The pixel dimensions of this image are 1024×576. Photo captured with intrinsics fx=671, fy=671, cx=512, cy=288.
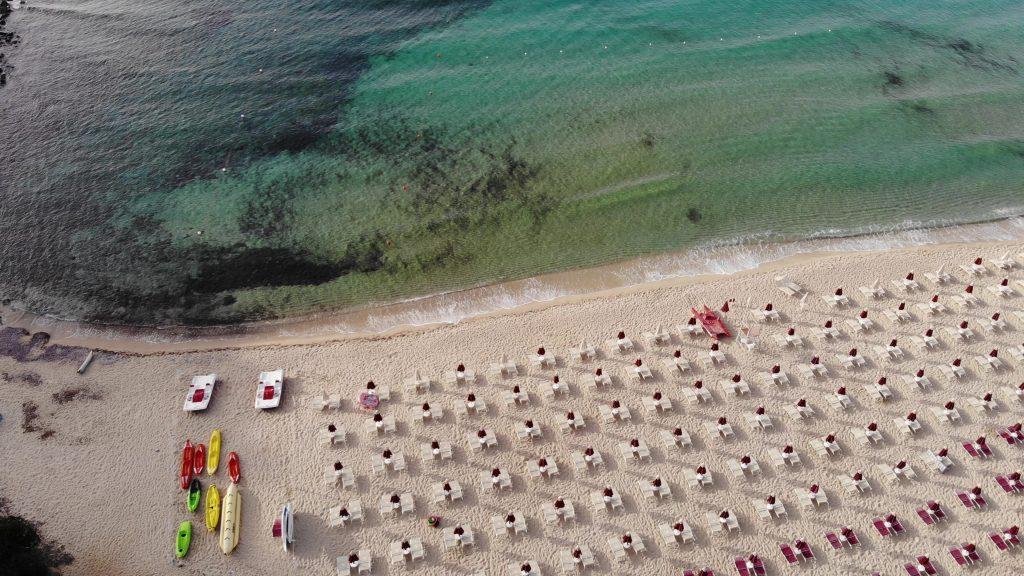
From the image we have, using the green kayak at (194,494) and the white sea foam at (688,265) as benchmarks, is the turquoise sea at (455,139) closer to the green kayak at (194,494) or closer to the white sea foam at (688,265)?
the white sea foam at (688,265)

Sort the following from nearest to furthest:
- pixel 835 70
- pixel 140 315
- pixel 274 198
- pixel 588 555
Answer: pixel 588 555, pixel 140 315, pixel 274 198, pixel 835 70

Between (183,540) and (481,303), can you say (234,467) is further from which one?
(481,303)

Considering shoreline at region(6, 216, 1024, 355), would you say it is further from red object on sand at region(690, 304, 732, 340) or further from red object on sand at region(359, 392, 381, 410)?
red object on sand at region(359, 392, 381, 410)

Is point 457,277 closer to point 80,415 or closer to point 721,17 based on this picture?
point 80,415

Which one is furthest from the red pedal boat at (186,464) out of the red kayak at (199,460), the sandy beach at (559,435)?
the sandy beach at (559,435)

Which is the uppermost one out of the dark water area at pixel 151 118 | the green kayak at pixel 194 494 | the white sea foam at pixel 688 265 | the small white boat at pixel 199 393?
the dark water area at pixel 151 118

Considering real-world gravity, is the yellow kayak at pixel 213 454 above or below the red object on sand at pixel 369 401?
above

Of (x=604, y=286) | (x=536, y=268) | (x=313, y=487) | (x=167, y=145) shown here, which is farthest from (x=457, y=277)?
(x=167, y=145)
